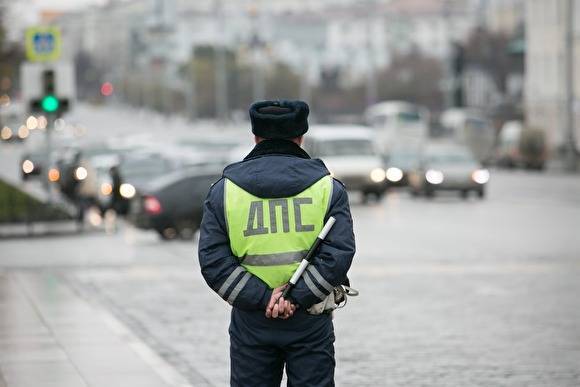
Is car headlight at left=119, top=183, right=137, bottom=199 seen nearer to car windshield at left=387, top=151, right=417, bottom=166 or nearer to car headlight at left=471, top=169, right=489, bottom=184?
car headlight at left=471, top=169, right=489, bottom=184

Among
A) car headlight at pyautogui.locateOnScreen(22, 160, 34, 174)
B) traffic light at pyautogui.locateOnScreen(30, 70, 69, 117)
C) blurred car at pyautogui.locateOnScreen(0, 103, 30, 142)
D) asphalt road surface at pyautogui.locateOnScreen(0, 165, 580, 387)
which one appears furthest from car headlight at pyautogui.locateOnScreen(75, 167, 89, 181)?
blurred car at pyautogui.locateOnScreen(0, 103, 30, 142)

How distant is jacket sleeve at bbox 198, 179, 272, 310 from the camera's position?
6777 millimetres

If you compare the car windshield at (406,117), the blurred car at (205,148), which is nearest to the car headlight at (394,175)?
the blurred car at (205,148)

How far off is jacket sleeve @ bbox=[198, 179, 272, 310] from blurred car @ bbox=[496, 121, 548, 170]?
6640cm

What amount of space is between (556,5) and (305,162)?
272ft

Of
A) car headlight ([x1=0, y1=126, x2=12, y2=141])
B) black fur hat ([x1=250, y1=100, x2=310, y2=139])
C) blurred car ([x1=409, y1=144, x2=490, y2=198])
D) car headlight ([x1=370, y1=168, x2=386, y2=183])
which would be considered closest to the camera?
black fur hat ([x1=250, y1=100, x2=310, y2=139])

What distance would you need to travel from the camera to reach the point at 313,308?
6.85 m

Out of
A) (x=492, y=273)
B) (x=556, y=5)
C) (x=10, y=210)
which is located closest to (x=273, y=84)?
(x=556, y=5)

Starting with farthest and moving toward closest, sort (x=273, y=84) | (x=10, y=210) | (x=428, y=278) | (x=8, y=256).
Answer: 1. (x=273, y=84)
2. (x=10, y=210)
3. (x=8, y=256)
4. (x=428, y=278)

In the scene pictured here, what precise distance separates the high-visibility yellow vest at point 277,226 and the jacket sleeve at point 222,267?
→ 64 mm

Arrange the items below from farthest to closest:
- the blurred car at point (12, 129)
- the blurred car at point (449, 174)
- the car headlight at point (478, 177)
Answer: the blurred car at point (12, 129), the blurred car at point (449, 174), the car headlight at point (478, 177)

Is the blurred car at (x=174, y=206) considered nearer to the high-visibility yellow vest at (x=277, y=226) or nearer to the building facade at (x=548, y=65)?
the high-visibility yellow vest at (x=277, y=226)

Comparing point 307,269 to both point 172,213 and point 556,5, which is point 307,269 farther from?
point 556,5

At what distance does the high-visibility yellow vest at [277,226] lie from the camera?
6.84 metres
